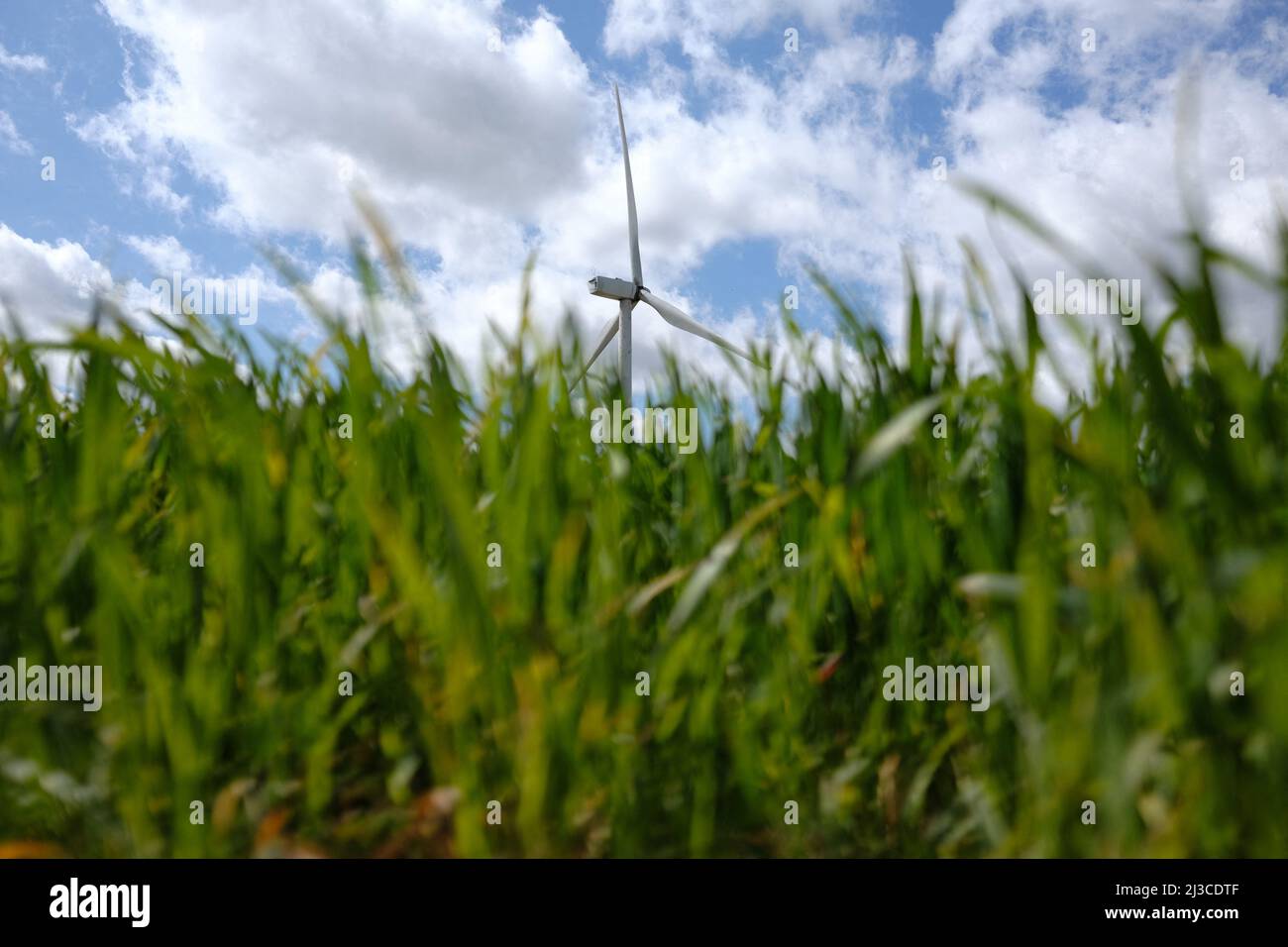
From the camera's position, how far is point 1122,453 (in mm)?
2027

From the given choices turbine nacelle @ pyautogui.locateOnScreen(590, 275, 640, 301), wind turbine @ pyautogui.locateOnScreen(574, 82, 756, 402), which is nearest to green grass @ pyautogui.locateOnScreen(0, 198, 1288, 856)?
wind turbine @ pyautogui.locateOnScreen(574, 82, 756, 402)

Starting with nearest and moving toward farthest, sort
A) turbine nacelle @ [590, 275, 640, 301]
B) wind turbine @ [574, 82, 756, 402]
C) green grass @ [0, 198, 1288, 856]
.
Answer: green grass @ [0, 198, 1288, 856], wind turbine @ [574, 82, 756, 402], turbine nacelle @ [590, 275, 640, 301]

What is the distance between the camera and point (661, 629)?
2400mm

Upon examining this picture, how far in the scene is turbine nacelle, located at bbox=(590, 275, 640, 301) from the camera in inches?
811

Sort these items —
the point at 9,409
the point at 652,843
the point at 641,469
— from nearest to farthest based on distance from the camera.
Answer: the point at 652,843 → the point at 9,409 → the point at 641,469

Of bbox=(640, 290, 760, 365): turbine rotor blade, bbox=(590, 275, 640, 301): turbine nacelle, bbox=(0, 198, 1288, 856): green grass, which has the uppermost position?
bbox=(590, 275, 640, 301): turbine nacelle

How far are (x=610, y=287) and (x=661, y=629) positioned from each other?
740 inches

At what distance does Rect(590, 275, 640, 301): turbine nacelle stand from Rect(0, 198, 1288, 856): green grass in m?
18.2

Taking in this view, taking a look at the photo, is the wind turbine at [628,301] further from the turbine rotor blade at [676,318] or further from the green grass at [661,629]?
the green grass at [661,629]

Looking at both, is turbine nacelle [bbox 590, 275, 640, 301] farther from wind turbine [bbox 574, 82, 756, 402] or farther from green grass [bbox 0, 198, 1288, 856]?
green grass [bbox 0, 198, 1288, 856]

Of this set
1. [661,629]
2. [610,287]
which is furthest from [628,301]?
[661,629]
